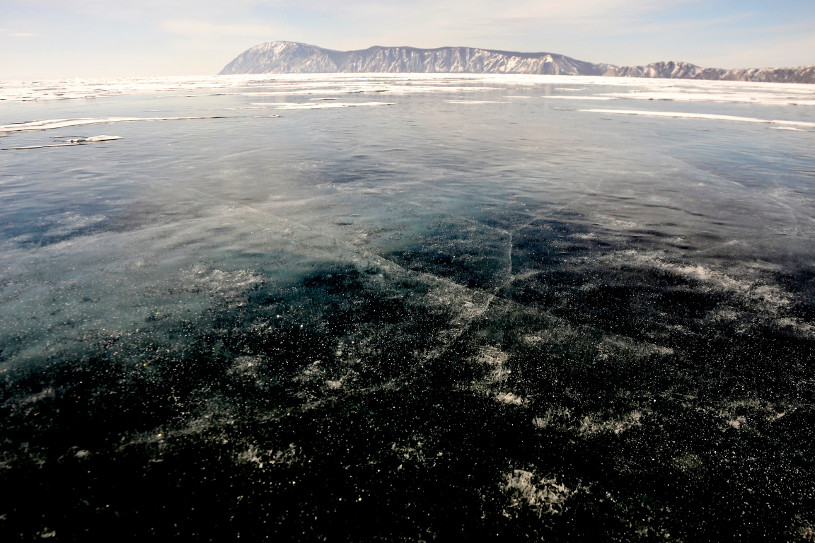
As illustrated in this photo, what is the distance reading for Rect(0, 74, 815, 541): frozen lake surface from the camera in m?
2.66

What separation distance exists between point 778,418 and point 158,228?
29.7 ft

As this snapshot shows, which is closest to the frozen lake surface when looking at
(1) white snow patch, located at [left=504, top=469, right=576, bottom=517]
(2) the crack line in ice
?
(1) white snow patch, located at [left=504, top=469, right=576, bottom=517]

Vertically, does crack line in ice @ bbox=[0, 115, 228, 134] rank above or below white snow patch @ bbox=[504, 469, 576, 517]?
above

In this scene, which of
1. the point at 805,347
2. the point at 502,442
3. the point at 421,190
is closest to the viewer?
the point at 502,442

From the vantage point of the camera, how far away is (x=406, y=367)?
12.9 feet

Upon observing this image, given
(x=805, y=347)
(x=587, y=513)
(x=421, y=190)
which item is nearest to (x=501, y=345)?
(x=587, y=513)

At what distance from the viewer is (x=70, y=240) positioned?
23.1 ft

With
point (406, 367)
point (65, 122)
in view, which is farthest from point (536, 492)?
point (65, 122)

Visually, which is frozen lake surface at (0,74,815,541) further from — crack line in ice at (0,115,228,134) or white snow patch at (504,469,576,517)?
crack line in ice at (0,115,228,134)

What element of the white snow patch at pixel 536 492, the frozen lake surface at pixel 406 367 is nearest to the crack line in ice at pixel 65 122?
the frozen lake surface at pixel 406 367

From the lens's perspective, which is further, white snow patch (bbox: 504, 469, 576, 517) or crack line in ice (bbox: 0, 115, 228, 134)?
crack line in ice (bbox: 0, 115, 228, 134)

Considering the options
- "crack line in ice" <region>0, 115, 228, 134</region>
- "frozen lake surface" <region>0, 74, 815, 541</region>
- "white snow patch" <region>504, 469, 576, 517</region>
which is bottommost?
"white snow patch" <region>504, 469, 576, 517</region>

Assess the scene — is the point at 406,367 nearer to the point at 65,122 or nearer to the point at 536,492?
the point at 536,492

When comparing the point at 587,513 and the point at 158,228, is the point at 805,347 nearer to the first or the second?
the point at 587,513
